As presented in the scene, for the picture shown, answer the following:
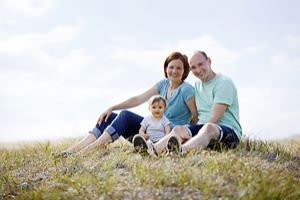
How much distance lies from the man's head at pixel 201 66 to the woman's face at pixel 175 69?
0.44 metres

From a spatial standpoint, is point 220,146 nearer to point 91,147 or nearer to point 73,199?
point 91,147

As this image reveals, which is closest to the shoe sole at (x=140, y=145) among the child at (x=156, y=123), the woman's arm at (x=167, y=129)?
the child at (x=156, y=123)

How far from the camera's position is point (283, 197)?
5.80 m

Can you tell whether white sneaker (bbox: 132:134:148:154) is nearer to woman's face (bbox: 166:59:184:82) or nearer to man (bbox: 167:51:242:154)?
man (bbox: 167:51:242:154)

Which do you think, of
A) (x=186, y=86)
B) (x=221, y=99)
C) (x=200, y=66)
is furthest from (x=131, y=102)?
(x=221, y=99)

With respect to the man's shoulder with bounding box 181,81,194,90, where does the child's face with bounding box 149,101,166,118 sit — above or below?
below

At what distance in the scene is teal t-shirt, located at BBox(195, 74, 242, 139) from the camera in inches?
328

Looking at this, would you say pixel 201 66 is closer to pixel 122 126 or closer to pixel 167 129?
pixel 167 129

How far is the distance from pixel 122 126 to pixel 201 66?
171 centimetres

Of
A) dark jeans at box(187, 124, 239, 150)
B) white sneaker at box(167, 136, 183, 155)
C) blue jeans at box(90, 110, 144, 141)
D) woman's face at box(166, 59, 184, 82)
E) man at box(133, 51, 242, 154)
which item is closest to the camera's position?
white sneaker at box(167, 136, 183, 155)

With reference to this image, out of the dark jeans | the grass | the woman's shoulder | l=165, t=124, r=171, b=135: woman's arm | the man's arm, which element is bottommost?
the grass

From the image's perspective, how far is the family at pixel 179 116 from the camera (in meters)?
7.89

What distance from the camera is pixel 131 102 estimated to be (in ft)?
31.9

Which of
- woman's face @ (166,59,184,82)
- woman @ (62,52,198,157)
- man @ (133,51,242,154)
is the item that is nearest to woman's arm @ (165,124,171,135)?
woman @ (62,52,198,157)
